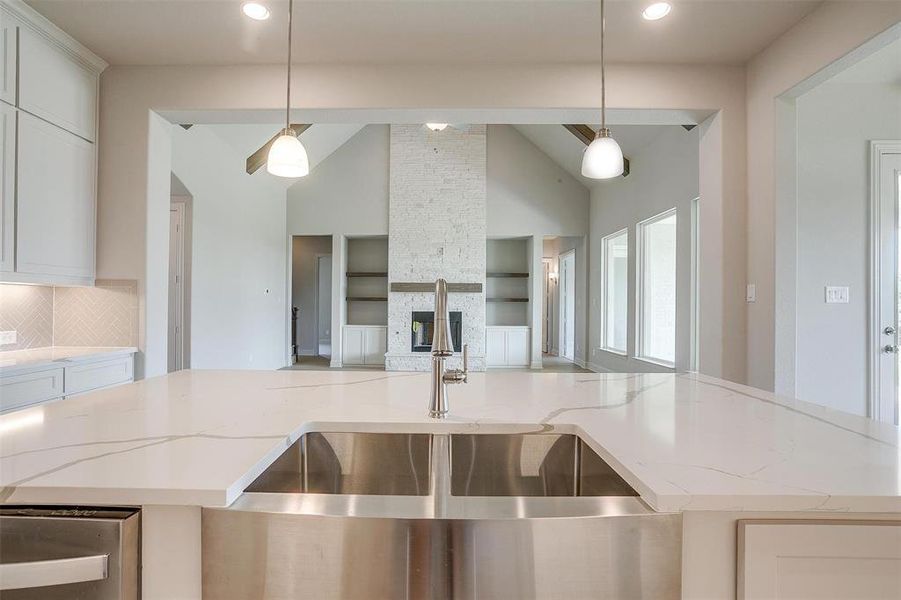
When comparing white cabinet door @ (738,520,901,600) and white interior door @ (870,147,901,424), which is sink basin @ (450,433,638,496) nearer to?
white cabinet door @ (738,520,901,600)

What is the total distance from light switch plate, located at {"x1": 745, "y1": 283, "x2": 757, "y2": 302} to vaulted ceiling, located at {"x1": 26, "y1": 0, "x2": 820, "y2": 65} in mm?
1491

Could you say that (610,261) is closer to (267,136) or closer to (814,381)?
(814,381)

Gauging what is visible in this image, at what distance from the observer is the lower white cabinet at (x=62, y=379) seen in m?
2.16

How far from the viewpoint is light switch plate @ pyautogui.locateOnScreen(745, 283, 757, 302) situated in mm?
2957

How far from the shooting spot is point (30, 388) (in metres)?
2.26

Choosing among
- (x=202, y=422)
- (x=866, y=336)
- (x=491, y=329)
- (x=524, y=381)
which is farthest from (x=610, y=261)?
(x=202, y=422)

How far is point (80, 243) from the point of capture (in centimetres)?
295

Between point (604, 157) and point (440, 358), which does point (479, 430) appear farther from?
point (604, 157)

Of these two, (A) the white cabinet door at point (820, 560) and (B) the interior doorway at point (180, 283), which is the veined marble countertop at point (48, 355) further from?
(A) the white cabinet door at point (820, 560)

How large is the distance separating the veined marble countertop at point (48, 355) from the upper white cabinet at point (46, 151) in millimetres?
430

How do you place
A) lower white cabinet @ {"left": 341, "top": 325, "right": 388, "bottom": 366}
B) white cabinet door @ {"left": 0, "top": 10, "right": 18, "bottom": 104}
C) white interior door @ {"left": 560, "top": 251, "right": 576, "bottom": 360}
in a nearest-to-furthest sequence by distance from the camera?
white cabinet door @ {"left": 0, "top": 10, "right": 18, "bottom": 104} < lower white cabinet @ {"left": 341, "top": 325, "right": 388, "bottom": 366} < white interior door @ {"left": 560, "top": 251, "right": 576, "bottom": 360}

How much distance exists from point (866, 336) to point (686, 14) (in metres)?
2.52

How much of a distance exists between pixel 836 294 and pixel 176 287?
5.80 m

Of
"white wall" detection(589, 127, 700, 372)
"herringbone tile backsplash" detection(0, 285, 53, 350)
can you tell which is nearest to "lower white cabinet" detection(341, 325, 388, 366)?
"white wall" detection(589, 127, 700, 372)
